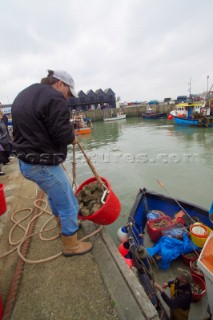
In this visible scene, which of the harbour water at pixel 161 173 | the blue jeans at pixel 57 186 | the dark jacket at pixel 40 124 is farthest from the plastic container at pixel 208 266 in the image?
the harbour water at pixel 161 173

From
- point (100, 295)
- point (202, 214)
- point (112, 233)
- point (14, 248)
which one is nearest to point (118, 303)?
point (100, 295)

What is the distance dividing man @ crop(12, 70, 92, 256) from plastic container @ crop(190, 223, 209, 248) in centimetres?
249

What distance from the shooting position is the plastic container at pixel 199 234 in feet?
11.4

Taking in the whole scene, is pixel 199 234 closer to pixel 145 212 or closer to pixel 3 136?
pixel 145 212

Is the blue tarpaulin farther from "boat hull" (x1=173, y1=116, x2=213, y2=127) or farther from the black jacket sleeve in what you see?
"boat hull" (x1=173, y1=116, x2=213, y2=127)

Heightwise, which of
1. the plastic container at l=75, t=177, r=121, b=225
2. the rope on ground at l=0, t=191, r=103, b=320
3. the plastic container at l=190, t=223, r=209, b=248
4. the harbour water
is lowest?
the harbour water

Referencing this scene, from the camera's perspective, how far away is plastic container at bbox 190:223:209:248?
137 inches

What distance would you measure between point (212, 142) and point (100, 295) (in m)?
17.8

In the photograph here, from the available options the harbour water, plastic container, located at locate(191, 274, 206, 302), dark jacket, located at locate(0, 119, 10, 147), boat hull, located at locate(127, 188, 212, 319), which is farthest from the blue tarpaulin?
dark jacket, located at locate(0, 119, 10, 147)

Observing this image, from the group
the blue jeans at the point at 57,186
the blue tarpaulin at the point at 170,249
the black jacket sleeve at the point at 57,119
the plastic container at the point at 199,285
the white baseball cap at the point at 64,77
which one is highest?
the white baseball cap at the point at 64,77

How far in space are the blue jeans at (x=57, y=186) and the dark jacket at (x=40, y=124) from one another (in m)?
0.09

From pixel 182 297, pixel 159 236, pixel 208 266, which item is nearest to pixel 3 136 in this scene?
pixel 159 236

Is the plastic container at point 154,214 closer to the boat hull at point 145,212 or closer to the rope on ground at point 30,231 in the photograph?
the boat hull at point 145,212

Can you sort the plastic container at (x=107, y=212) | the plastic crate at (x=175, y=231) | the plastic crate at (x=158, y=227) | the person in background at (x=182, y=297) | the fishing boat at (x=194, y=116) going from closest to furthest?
the plastic container at (x=107, y=212) < the person in background at (x=182, y=297) < the plastic crate at (x=175, y=231) < the plastic crate at (x=158, y=227) < the fishing boat at (x=194, y=116)
